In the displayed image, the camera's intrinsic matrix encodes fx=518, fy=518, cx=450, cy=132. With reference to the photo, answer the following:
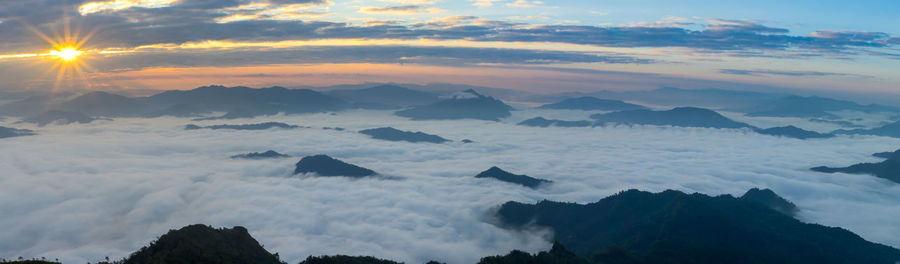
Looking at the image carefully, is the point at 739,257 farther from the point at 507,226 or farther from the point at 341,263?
the point at 341,263

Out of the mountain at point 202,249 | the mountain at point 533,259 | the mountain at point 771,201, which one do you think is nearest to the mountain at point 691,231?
the mountain at point 533,259

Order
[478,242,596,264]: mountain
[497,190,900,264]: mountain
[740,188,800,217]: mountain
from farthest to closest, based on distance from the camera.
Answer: [740,188,800,217]: mountain < [497,190,900,264]: mountain < [478,242,596,264]: mountain

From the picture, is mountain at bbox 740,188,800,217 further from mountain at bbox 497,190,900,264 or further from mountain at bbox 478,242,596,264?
mountain at bbox 478,242,596,264

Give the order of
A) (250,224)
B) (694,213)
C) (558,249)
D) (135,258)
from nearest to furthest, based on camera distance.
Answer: (135,258) < (558,249) < (694,213) < (250,224)

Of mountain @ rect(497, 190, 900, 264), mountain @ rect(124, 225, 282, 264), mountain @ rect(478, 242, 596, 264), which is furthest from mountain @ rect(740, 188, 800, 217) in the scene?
mountain @ rect(124, 225, 282, 264)

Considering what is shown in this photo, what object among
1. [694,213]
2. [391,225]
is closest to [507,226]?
[391,225]

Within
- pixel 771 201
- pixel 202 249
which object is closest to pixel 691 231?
pixel 771 201

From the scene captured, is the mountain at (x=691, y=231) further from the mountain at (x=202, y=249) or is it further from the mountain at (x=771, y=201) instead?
the mountain at (x=202, y=249)

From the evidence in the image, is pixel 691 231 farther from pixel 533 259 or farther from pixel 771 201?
pixel 771 201
